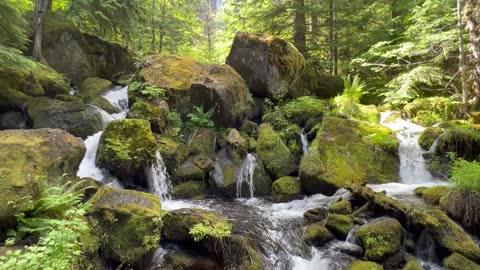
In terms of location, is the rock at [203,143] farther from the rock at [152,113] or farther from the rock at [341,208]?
the rock at [341,208]

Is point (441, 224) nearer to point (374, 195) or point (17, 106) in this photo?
point (374, 195)

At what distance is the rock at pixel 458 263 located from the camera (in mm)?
5808

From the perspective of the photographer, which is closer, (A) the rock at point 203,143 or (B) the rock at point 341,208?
→ (B) the rock at point 341,208

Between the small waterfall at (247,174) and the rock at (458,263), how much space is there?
5233 millimetres

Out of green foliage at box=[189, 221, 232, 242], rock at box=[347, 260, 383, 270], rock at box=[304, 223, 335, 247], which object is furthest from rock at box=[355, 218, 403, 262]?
green foliage at box=[189, 221, 232, 242]

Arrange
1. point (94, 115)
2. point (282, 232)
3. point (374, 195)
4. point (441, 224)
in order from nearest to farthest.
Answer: point (441, 224) → point (282, 232) → point (374, 195) → point (94, 115)

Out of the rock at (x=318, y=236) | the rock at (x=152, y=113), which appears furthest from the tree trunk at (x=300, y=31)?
the rock at (x=318, y=236)

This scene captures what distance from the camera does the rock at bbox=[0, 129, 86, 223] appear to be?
5291 millimetres

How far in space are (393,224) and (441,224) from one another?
877mm

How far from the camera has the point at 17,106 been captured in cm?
1144

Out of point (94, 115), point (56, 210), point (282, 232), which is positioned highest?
point (94, 115)

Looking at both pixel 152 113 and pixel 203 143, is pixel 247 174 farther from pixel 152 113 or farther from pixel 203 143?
pixel 152 113

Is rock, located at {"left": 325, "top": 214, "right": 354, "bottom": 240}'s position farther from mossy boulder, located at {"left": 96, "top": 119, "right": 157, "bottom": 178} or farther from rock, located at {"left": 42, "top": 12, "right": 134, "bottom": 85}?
rock, located at {"left": 42, "top": 12, "right": 134, "bottom": 85}

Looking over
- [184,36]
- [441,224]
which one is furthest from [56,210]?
[184,36]
